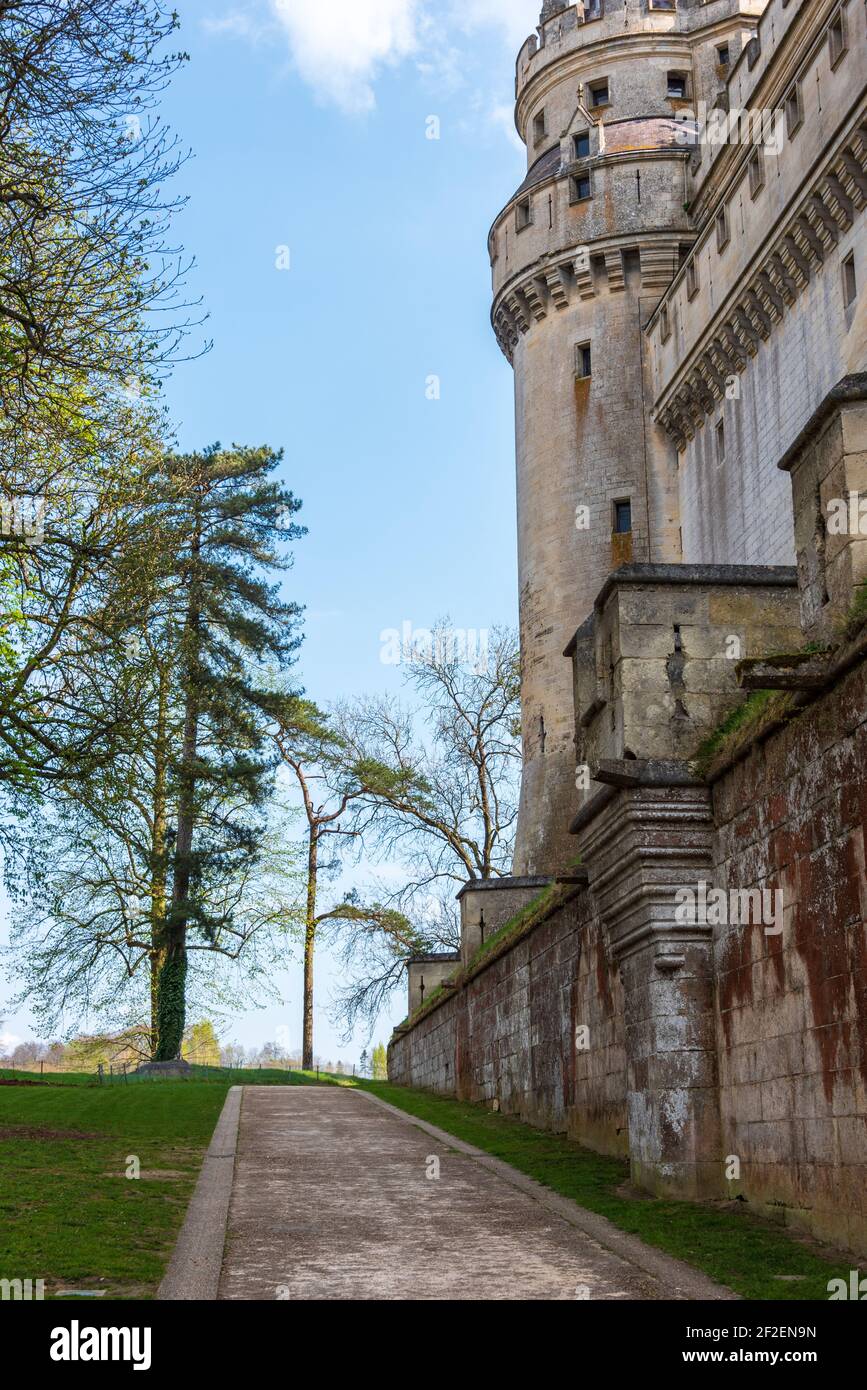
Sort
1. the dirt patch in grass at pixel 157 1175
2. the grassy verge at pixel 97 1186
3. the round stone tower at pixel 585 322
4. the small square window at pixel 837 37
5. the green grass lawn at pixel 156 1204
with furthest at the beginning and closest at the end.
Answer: the round stone tower at pixel 585 322 < the small square window at pixel 837 37 < the dirt patch in grass at pixel 157 1175 < the grassy verge at pixel 97 1186 < the green grass lawn at pixel 156 1204

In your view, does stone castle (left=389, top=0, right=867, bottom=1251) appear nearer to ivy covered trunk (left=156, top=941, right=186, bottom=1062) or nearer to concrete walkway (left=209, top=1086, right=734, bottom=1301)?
concrete walkway (left=209, top=1086, right=734, bottom=1301)

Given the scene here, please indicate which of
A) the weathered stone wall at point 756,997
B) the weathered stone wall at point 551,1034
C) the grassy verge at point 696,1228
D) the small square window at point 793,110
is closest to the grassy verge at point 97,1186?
the grassy verge at point 696,1228

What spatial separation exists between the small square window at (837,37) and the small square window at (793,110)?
1.07m

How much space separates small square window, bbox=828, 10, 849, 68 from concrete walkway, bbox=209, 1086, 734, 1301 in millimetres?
13898

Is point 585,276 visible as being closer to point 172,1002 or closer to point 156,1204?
point 172,1002

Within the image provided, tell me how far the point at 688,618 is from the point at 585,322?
64.2 feet

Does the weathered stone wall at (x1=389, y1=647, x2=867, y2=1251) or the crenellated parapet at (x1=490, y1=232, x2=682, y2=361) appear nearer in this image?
the weathered stone wall at (x1=389, y1=647, x2=867, y2=1251)

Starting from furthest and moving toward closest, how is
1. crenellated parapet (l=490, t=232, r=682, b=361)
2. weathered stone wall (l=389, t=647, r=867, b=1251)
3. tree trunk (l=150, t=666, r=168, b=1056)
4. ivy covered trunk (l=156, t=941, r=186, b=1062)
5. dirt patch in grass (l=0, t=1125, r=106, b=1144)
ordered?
1. ivy covered trunk (l=156, t=941, r=186, b=1062)
2. crenellated parapet (l=490, t=232, r=682, b=361)
3. tree trunk (l=150, t=666, r=168, b=1056)
4. dirt patch in grass (l=0, t=1125, r=106, b=1144)
5. weathered stone wall (l=389, t=647, r=867, b=1251)

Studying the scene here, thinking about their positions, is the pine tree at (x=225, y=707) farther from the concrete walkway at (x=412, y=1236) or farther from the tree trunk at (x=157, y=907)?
the concrete walkway at (x=412, y=1236)

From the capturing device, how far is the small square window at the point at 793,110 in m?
19.1

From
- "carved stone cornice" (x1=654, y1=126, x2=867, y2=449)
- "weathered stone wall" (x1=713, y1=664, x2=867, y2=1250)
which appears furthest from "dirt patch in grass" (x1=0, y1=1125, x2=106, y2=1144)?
"carved stone cornice" (x1=654, y1=126, x2=867, y2=449)

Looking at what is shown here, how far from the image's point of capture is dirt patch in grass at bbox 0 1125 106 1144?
1552 centimetres

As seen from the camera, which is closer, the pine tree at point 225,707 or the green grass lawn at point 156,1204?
the green grass lawn at point 156,1204

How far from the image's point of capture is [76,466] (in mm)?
15578
